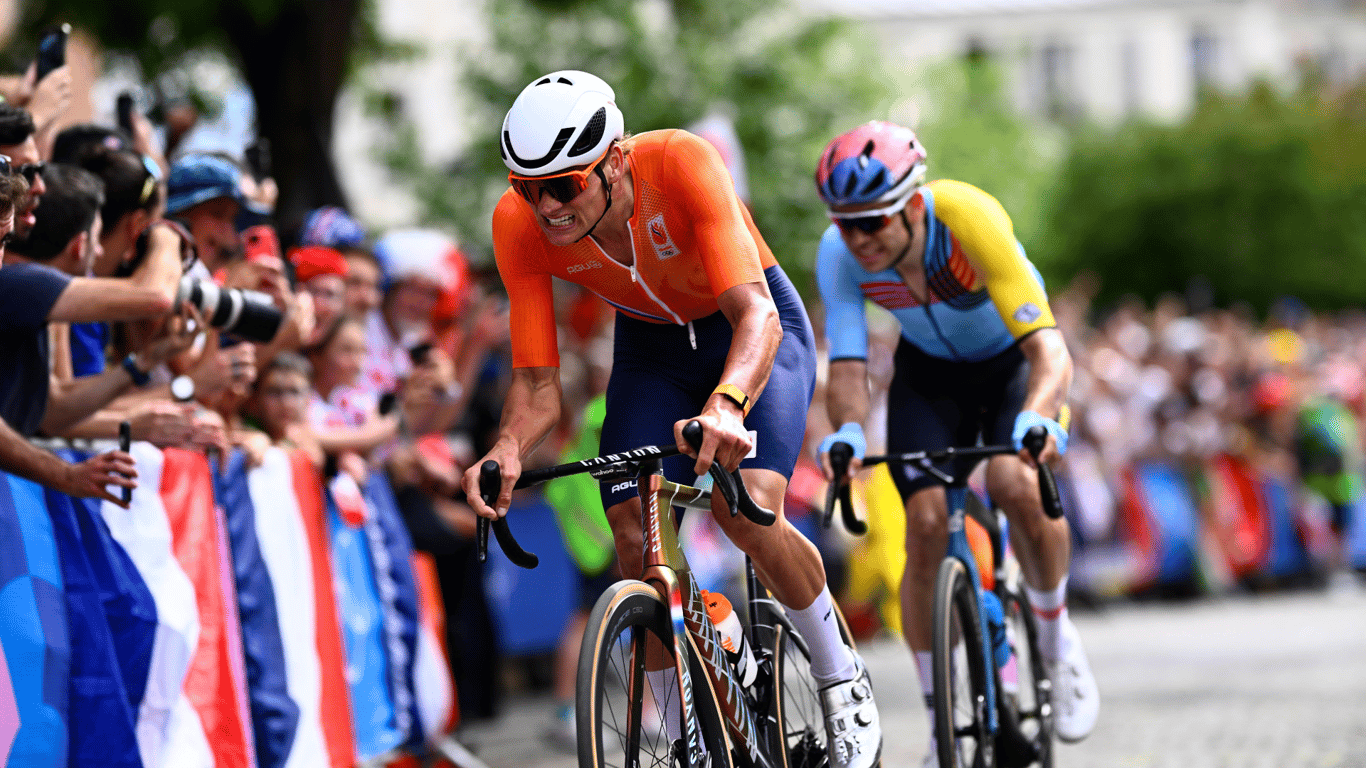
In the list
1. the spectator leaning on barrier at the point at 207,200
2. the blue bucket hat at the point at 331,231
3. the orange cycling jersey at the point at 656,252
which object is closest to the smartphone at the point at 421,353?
the blue bucket hat at the point at 331,231

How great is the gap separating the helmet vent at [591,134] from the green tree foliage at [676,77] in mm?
18051

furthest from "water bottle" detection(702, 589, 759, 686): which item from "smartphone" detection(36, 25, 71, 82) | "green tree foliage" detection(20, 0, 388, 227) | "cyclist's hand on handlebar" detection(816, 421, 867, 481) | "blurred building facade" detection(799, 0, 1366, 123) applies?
"blurred building facade" detection(799, 0, 1366, 123)

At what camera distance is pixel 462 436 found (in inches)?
366

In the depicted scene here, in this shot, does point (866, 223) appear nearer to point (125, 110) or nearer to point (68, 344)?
point (68, 344)

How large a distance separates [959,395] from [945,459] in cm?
77

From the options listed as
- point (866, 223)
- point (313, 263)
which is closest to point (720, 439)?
point (866, 223)

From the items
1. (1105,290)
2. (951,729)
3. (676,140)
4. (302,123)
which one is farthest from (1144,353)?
(1105,290)

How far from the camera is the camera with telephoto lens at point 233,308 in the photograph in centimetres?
508

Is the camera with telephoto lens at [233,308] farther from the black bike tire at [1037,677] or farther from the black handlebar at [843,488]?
the black bike tire at [1037,677]

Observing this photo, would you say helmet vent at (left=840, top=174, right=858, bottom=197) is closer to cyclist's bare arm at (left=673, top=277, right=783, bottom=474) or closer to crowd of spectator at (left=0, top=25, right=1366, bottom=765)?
cyclist's bare arm at (left=673, top=277, right=783, bottom=474)

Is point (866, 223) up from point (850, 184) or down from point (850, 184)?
down

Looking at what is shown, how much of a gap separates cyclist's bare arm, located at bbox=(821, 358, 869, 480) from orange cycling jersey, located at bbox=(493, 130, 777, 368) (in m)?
1.14

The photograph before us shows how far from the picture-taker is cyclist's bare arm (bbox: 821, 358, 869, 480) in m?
5.62

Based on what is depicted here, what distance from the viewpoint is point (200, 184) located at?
5930 millimetres
